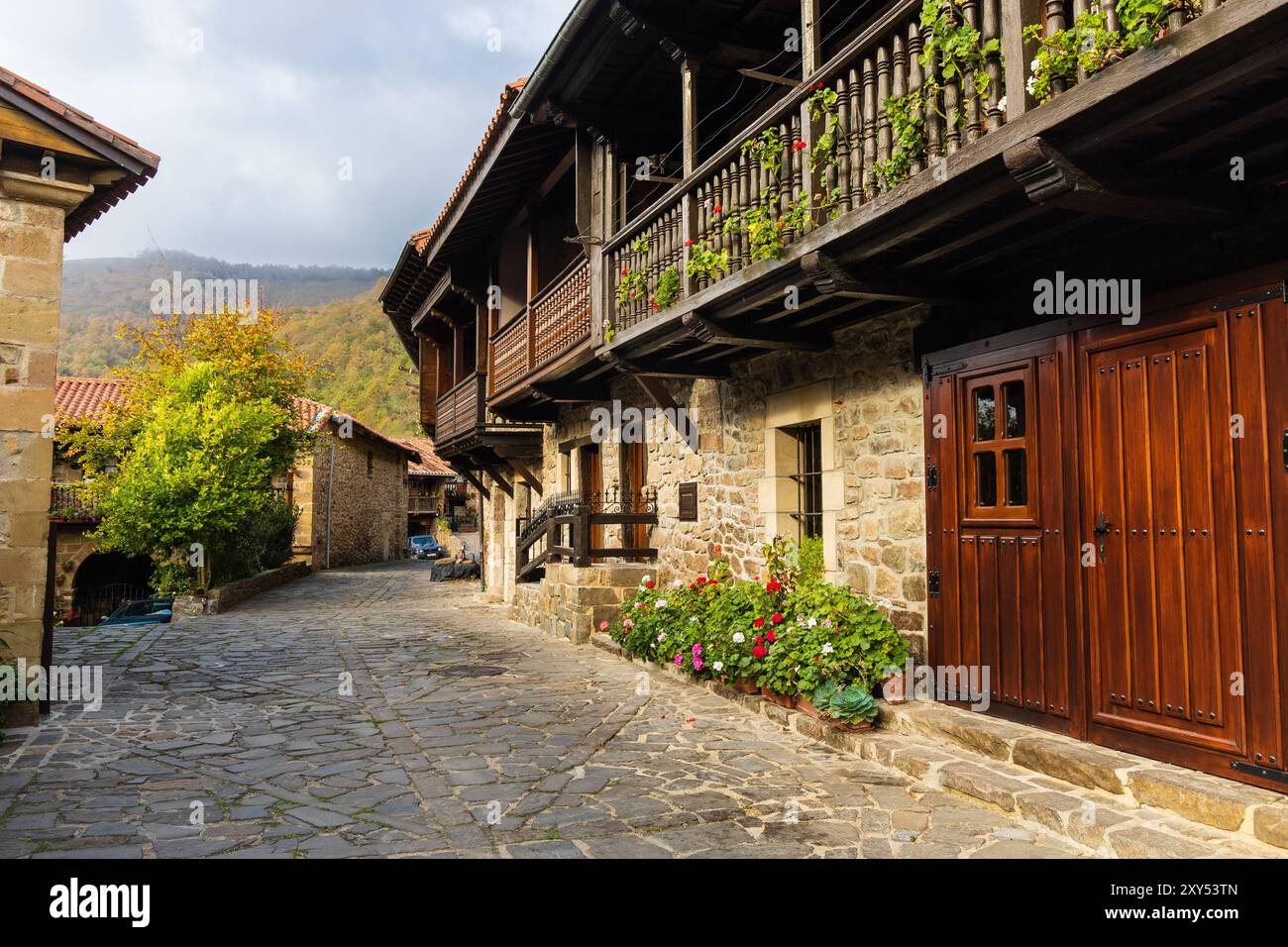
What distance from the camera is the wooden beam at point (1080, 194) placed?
3.45 metres

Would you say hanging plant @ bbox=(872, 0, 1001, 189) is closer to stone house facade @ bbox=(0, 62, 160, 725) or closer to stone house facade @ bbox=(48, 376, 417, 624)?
stone house facade @ bbox=(0, 62, 160, 725)

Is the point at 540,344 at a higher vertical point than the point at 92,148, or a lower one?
lower

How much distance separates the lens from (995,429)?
5156 millimetres

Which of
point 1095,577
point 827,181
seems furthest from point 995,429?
point 827,181

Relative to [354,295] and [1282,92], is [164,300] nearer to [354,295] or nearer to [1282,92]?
[1282,92]

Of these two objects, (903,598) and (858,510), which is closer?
(903,598)

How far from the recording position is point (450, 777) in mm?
4754

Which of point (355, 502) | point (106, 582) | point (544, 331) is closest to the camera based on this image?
point (544, 331)

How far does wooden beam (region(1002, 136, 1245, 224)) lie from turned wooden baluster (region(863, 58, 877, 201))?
1.05 m

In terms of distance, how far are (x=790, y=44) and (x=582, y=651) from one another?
652cm

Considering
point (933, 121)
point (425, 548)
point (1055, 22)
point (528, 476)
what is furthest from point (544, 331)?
point (425, 548)

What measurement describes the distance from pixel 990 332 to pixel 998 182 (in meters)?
1.53

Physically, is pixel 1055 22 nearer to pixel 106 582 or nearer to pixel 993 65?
pixel 993 65

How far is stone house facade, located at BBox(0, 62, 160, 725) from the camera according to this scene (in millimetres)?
6008
